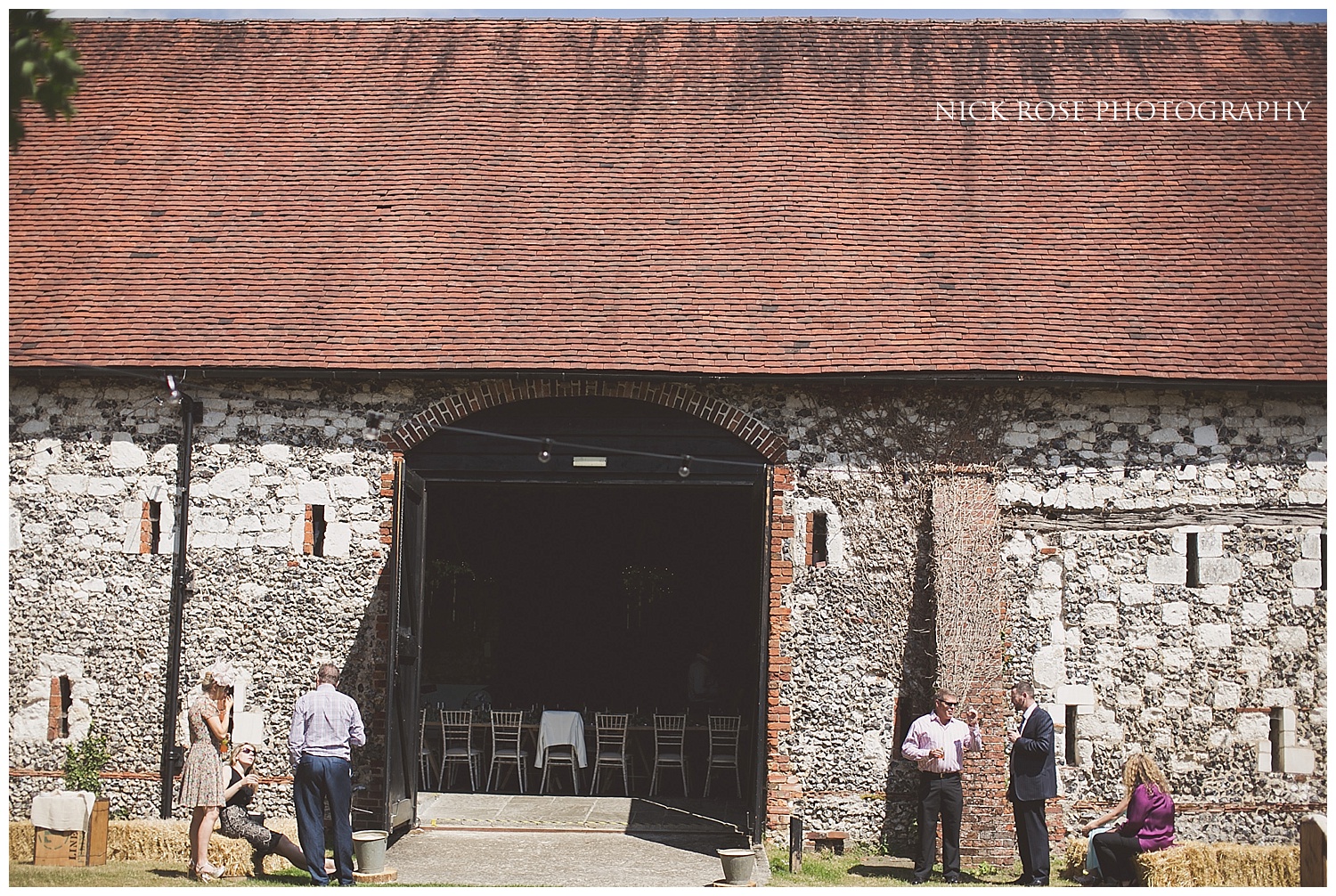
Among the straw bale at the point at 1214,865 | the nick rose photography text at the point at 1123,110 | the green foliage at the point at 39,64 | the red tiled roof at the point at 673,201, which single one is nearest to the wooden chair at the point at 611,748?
the red tiled roof at the point at 673,201

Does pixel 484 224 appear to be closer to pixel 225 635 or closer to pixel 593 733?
pixel 225 635

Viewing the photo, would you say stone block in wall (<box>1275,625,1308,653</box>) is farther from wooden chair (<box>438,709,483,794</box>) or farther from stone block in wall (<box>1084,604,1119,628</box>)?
wooden chair (<box>438,709,483,794</box>)

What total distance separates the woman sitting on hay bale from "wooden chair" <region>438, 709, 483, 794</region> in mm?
6533

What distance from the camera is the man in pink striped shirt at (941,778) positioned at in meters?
9.54

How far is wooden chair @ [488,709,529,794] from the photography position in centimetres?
1275

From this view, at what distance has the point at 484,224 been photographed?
12.3 metres

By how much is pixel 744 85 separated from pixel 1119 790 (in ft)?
27.9

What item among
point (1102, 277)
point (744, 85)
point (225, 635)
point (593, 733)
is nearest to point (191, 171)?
point (225, 635)

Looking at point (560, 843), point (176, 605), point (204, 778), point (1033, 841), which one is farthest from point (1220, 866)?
point (176, 605)

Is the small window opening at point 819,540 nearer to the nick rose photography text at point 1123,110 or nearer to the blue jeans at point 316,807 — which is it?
the blue jeans at point 316,807

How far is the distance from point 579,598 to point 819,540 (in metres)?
7.58

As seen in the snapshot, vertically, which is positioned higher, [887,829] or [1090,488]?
[1090,488]

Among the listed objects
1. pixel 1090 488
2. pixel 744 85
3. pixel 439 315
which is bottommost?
pixel 1090 488

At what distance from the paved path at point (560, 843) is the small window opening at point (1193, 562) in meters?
4.61
